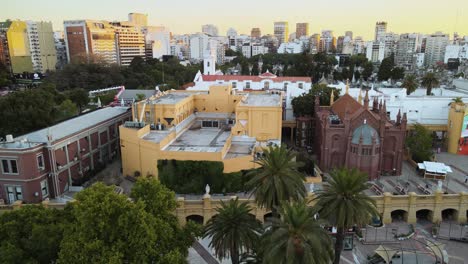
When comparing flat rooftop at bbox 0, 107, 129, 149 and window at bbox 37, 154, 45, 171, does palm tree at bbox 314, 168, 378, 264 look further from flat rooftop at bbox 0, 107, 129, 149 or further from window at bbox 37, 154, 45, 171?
flat rooftop at bbox 0, 107, 129, 149

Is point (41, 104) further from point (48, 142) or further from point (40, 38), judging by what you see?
point (40, 38)

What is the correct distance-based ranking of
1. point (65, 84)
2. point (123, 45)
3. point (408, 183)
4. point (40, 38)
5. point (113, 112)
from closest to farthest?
1. point (408, 183)
2. point (113, 112)
3. point (65, 84)
4. point (40, 38)
5. point (123, 45)

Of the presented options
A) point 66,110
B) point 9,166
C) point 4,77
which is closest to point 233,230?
point 9,166

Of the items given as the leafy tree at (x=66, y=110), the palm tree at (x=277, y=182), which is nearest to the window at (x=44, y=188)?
the palm tree at (x=277, y=182)

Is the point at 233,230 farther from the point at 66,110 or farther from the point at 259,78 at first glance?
the point at 259,78

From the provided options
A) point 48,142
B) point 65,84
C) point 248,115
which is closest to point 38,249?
point 48,142
